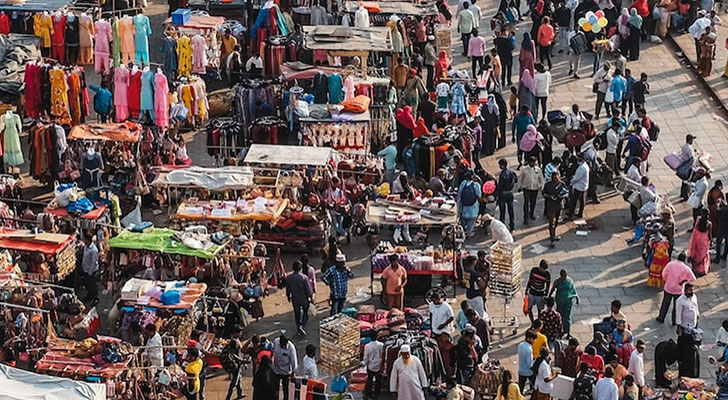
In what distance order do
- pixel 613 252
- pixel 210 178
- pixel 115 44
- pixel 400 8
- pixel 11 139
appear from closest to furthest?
1. pixel 210 178
2. pixel 613 252
3. pixel 11 139
4. pixel 115 44
5. pixel 400 8

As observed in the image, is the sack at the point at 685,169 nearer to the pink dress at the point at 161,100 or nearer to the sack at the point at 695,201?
the sack at the point at 695,201

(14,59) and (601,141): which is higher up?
(14,59)

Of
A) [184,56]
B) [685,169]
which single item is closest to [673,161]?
[685,169]

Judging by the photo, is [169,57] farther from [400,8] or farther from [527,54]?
[527,54]

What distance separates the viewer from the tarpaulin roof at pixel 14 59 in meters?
32.5

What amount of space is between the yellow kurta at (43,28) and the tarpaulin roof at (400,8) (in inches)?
276

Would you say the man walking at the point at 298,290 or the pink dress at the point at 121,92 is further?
the pink dress at the point at 121,92

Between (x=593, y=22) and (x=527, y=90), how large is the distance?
4828mm

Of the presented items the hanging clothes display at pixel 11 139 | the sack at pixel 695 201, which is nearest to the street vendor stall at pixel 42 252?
the hanging clothes display at pixel 11 139

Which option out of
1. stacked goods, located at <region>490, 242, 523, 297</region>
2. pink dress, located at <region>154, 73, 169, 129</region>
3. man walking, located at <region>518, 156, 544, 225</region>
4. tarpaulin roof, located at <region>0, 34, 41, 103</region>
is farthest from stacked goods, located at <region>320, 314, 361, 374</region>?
tarpaulin roof, located at <region>0, 34, 41, 103</region>

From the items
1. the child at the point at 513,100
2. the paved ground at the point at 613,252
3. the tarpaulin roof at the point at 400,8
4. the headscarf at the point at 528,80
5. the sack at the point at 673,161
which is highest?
the tarpaulin roof at the point at 400,8

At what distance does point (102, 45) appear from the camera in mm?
34500

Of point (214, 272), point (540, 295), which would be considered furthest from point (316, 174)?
point (540, 295)

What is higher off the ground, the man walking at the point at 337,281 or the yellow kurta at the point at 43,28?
the yellow kurta at the point at 43,28
